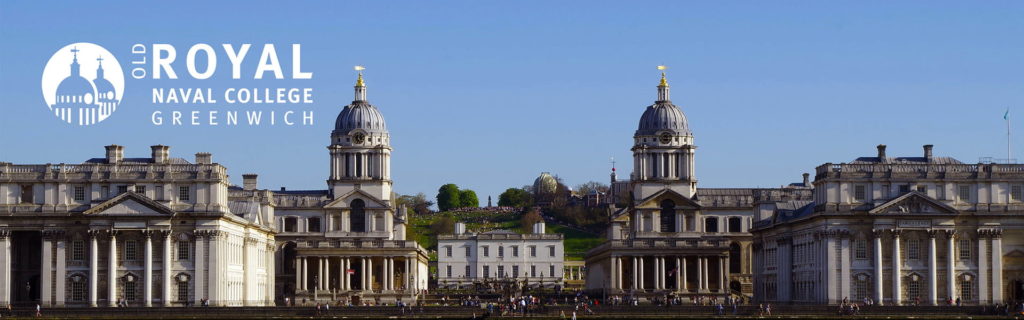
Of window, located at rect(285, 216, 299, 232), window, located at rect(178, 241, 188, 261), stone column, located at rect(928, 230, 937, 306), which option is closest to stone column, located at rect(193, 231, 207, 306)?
window, located at rect(178, 241, 188, 261)

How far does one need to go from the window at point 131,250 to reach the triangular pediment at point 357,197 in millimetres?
36573

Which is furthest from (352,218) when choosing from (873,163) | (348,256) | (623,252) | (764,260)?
(873,163)

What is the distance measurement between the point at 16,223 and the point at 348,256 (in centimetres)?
3795

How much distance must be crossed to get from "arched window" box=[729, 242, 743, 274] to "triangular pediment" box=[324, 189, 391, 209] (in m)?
29.0

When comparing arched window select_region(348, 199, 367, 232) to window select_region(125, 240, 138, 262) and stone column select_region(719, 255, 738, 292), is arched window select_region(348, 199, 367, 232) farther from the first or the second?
window select_region(125, 240, 138, 262)

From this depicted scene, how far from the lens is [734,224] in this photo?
17162 cm

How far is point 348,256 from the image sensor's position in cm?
16550

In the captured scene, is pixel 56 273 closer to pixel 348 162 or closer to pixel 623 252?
pixel 348 162

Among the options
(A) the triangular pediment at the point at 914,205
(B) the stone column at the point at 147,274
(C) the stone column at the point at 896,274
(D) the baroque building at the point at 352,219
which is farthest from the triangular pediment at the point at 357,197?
(C) the stone column at the point at 896,274

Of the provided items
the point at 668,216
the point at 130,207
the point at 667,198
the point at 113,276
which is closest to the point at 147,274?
the point at 113,276

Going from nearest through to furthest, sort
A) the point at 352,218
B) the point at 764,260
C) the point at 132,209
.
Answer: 1. the point at 132,209
2. the point at 764,260
3. the point at 352,218

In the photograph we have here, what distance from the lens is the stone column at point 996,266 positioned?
435ft

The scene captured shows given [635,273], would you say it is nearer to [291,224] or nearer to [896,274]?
[291,224]

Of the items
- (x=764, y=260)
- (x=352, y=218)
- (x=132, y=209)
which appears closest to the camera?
(x=132, y=209)
